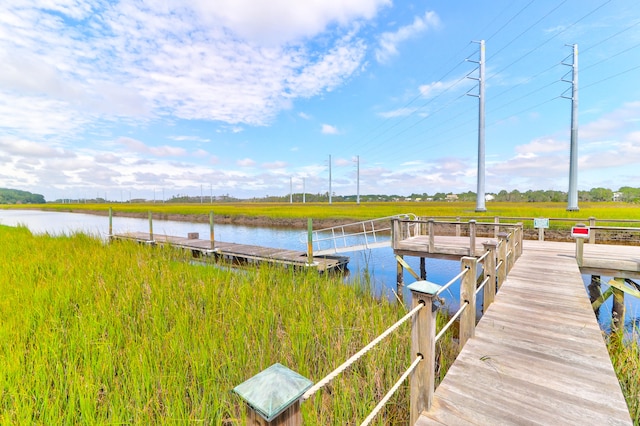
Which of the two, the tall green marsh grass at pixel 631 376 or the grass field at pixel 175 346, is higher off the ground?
the grass field at pixel 175 346

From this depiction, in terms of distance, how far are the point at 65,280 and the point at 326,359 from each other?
5.79 meters

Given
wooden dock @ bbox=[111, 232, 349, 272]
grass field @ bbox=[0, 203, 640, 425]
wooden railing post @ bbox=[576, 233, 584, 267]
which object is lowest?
wooden dock @ bbox=[111, 232, 349, 272]

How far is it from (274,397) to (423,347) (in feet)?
5.88

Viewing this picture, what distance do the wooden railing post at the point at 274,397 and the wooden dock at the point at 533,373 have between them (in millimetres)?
1810

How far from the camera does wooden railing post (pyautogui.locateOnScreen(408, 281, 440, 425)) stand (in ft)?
7.79

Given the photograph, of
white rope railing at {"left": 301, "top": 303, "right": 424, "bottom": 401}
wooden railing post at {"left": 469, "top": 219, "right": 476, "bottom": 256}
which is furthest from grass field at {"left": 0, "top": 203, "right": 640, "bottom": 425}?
wooden railing post at {"left": 469, "top": 219, "right": 476, "bottom": 256}

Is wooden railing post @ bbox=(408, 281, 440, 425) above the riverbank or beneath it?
above

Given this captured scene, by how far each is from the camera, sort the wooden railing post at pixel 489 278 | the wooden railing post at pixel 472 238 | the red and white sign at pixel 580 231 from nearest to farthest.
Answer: the wooden railing post at pixel 489 278 < the red and white sign at pixel 580 231 < the wooden railing post at pixel 472 238

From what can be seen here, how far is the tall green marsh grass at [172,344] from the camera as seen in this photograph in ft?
9.05

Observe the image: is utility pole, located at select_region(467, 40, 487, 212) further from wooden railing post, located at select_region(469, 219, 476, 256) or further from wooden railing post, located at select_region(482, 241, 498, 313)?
wooden railing post, located at select_region(482, 241, 498, 313)

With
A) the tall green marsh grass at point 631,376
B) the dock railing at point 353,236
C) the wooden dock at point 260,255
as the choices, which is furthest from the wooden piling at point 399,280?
the tall green marsh grass at point 631,376

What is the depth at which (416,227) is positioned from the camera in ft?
43.3

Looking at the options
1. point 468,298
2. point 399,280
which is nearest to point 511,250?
point 399,280

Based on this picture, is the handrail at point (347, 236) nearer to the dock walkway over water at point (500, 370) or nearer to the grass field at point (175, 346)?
the grass field at point (175, 346)
